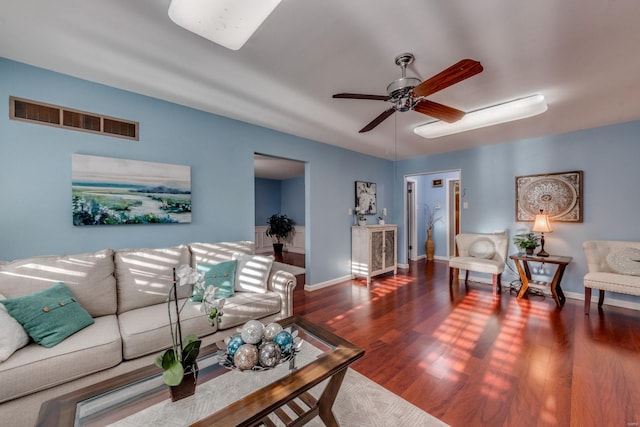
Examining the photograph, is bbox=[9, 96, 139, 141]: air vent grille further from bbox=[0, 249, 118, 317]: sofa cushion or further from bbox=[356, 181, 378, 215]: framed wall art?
bbox=[356, 181, 378, 215]: framed wall art

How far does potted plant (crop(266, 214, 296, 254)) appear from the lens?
7.48 m

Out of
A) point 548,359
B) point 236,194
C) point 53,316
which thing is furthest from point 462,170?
point 53,316

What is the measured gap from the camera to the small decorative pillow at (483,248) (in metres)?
3.99

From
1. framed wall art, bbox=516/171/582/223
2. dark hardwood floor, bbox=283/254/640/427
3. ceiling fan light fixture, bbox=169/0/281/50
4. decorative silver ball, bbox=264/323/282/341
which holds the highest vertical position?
ceiling fan light fixture, bbox=169/0/281/50

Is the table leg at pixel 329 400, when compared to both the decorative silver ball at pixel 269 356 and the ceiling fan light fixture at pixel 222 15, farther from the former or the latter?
the ceiling fan light fixture at pixel 222 15

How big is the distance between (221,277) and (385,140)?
314cm

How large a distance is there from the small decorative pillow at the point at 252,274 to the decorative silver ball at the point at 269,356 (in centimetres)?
118

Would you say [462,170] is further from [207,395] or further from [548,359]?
[207,395]

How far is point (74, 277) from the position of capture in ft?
6.21

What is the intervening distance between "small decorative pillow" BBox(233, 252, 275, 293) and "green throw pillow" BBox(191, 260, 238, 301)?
0.09 m

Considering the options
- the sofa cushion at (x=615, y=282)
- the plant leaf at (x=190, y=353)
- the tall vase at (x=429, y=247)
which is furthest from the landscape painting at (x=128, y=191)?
the tall vase at (x=429, y=247)

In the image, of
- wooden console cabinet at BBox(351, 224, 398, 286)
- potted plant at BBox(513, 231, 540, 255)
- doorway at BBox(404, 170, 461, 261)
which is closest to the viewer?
potted plant at BBox(513, 231, 540, 255)

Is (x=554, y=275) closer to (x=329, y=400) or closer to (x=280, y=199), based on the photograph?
(x=329, y=400)

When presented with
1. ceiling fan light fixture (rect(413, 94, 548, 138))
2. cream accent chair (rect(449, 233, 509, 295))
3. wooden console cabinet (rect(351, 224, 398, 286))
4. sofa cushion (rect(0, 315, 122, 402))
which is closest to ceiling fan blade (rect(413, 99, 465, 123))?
ceiling fan light fixture (rect(413, 94, 548, 138))
